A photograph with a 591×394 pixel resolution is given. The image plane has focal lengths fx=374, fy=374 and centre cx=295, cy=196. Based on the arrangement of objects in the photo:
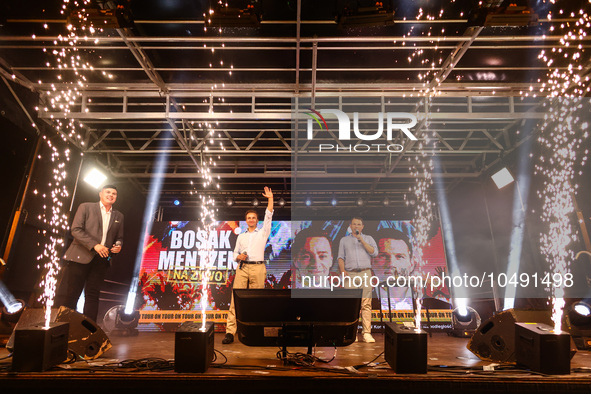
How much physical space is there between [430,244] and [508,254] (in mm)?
1576

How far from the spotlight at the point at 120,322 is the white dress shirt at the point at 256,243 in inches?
113

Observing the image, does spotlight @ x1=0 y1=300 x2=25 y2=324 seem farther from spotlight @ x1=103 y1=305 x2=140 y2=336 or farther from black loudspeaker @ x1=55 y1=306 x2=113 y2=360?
black loudspeaker @ x1=55 y1=306 x2=113 y2=360

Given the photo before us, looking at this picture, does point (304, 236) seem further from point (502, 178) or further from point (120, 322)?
point (502, 178)

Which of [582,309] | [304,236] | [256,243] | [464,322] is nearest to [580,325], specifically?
[582,309]

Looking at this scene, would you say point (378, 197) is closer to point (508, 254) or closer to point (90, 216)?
point (508, 254)

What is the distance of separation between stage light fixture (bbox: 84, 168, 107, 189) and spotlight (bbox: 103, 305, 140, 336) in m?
2.68

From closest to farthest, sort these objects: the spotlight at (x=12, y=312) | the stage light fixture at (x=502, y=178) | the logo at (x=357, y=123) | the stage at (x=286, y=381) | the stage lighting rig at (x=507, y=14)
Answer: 1. the stage at (x=286, y=381)
2. the stage lighting rig at (x=507, y=14)
3. the spotlight at (x=12, y=312)
4. the logo at (x=357, y=123)
5. the stage light fixture at (x=502, y=178)

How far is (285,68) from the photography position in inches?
217

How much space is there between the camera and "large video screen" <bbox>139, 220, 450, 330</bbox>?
301 inches

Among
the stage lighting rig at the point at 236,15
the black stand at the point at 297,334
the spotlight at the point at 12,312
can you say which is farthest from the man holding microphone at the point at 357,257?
the spotlight at the point at 12,312

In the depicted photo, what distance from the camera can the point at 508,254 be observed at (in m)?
7.21

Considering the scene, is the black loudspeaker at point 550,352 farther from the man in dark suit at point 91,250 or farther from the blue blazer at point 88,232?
the blue blazer at point 88,232

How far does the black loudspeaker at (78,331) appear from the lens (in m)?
3.29

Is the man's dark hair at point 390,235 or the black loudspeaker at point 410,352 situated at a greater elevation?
the man's dark hair at point 390,235
